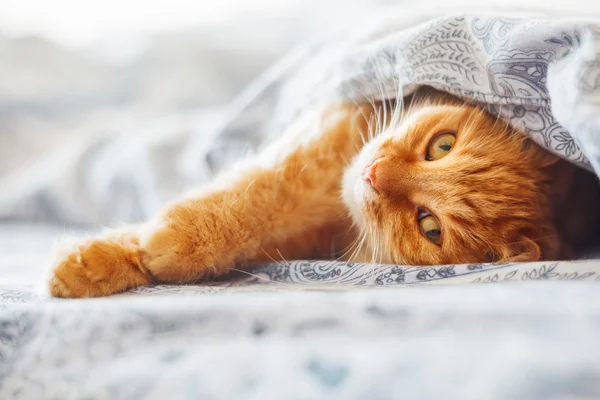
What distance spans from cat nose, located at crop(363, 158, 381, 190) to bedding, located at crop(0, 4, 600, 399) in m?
0.21

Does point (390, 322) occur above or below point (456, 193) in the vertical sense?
below

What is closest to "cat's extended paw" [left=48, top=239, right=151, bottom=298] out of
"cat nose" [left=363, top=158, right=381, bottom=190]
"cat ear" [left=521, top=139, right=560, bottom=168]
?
"cat nose" [left=363, top=158, right=381, bottom=190]

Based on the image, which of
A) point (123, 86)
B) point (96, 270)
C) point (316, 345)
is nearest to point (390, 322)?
point (316, 345)

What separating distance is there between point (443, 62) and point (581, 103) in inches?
12.3

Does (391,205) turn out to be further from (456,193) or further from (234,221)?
(234,221)

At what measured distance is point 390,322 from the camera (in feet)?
1.89

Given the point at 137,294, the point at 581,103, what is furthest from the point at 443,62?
the point at 137,294

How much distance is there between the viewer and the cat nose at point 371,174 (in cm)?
106

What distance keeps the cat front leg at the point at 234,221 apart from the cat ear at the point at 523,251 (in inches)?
14.6

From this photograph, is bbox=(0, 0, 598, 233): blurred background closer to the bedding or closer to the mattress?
the bedding

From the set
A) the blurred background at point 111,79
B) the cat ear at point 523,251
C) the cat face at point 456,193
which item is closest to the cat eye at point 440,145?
the cat face at point 456,193

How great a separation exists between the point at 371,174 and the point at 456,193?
0.56 ft

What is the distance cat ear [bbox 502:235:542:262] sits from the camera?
101 centimetres

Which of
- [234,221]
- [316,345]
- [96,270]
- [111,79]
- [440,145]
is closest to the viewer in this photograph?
[316,345]
